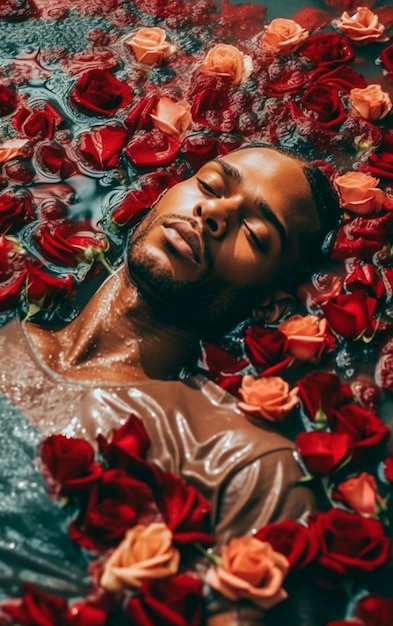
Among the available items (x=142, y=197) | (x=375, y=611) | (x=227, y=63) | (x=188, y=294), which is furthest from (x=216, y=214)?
(x=375, y=611)

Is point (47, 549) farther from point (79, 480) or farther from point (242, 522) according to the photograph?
point (242, 522)

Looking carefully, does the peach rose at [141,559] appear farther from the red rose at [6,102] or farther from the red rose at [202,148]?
the red rose at [6,102]

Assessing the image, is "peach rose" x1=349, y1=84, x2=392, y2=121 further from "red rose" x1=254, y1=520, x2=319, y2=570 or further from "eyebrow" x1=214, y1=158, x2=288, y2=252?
"red rose" x1=254, y1=520, x2=319, y2=570

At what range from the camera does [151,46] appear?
225 cm

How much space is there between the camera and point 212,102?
2.16m

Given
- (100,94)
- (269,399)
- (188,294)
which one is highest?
(100,94)

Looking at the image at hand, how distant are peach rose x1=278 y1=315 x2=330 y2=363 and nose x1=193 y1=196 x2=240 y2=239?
8.8 inches

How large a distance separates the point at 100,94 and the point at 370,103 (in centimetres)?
60

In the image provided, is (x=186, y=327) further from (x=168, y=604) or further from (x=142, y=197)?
(x=168, y=604)

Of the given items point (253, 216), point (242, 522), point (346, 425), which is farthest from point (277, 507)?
point (253, 216)

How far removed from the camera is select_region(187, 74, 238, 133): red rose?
2.14 meters

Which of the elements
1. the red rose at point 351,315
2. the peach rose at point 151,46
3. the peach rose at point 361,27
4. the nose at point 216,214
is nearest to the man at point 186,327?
the nose at point 216,214

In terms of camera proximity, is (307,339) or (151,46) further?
(151,46)

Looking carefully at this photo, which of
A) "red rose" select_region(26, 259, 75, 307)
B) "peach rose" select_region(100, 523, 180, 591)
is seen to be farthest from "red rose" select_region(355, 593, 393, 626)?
"red rose" select_region(26, 259, 75, 307)
